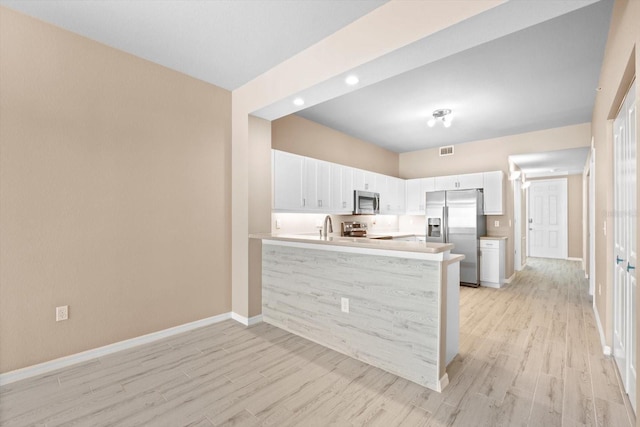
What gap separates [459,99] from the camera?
12.8 feet

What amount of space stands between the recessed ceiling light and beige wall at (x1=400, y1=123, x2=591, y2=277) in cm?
445

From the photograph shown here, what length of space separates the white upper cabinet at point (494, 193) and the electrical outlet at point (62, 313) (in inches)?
245

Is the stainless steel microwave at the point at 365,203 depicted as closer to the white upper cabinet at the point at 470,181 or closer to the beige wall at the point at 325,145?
the beige wall at the point at 325,145

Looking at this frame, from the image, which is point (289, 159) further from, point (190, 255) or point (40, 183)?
point (40, 183)

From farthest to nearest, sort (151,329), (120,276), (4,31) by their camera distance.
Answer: (151,329) < (120,276) < (4,31)

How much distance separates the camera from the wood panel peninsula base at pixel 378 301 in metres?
2.19

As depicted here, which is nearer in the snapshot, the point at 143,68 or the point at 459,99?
the point at 143,68

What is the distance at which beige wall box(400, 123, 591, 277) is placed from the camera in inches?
200

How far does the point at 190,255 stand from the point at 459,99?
388 cm

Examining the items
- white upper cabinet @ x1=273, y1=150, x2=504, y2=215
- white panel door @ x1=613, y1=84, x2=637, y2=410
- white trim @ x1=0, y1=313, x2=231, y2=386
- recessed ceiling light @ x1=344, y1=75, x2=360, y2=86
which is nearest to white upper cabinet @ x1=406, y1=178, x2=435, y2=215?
white upper cabinet @ x1=273, y1=150, x2=504, y2=215

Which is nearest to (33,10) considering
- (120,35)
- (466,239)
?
(120,35)

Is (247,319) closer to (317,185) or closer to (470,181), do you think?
(317,185)

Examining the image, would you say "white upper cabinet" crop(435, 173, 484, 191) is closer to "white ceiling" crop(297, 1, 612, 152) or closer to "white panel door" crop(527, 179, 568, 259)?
"white ceiling" crop(297, 1, 612, 152)

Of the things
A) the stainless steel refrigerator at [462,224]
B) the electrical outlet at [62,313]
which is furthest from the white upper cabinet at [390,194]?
the electrical outlet at [62,313]
